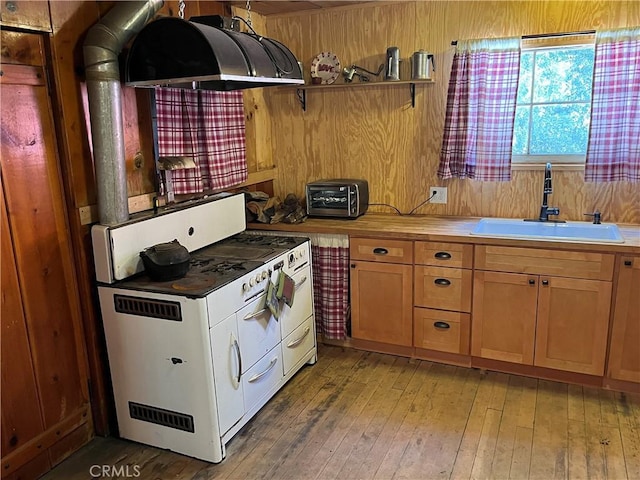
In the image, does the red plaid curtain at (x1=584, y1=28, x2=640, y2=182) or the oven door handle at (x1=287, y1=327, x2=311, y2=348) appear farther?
the oven door handle at (x1=287, y1=327, x2=311, y2=348)

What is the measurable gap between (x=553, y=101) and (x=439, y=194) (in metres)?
0.87

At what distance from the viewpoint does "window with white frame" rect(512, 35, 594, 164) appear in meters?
3.03

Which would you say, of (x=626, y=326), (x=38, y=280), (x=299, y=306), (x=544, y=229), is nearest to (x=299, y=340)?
(x=299, y=306)

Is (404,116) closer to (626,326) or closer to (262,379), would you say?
(626,326)

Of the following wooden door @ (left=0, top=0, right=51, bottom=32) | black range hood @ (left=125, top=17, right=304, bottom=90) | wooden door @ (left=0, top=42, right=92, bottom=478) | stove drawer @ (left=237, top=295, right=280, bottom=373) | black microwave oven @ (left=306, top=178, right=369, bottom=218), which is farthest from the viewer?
black microwave oven @ (left=306, top=178, right=369, bottom=218)

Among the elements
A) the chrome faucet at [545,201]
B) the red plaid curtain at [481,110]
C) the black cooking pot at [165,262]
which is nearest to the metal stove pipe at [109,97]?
the black cooking pot at [165,262]

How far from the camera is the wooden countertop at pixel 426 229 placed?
8.70ft

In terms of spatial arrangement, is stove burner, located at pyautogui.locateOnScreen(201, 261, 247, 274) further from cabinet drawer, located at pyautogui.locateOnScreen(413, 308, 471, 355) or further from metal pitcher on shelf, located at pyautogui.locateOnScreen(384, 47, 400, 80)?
metal pitcher on shelf, located at pyautogui.locateOnScreen(384, 47, 400, 80)

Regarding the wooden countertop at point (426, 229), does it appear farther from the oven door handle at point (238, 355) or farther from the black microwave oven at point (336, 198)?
the oven door handle at point (238, 355)

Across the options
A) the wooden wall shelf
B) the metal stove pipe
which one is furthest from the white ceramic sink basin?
the metal stove pipe

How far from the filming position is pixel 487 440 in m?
2.42

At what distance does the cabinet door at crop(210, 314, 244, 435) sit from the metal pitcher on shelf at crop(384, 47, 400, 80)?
6.03 ft

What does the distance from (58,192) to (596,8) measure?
9.58 feet

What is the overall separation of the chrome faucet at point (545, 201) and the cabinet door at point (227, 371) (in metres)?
1.93
